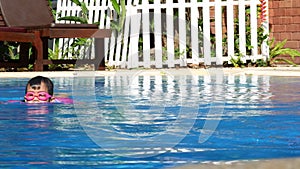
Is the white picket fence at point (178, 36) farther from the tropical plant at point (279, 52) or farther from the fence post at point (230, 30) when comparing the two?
the tropical plant at point (279, 52)

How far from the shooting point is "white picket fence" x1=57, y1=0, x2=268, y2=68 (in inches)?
495

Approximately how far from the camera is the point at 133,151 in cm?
328

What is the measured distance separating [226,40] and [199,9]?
0.89 meters

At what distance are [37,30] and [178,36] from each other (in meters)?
2.82

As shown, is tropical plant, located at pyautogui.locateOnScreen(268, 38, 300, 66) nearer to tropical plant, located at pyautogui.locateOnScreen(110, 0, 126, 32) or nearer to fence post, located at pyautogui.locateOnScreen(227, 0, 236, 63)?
fence post, located at pyautogui.locateOnScreen(227, 0, 236, 63)

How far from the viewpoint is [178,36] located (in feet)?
43.2

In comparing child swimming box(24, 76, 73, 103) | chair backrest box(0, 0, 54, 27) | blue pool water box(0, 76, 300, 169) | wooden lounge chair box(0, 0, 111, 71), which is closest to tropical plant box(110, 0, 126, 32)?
wooden lounge chair box(0, 0, 111, 71)

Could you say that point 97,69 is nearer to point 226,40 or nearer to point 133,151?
point 226,40

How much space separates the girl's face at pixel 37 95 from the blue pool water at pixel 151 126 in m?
0.16

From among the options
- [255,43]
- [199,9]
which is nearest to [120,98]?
[255,43]

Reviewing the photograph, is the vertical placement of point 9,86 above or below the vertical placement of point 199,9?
below

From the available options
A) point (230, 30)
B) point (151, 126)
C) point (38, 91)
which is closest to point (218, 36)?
point (230, 30)

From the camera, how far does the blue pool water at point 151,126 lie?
3131mm

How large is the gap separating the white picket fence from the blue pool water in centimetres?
428
